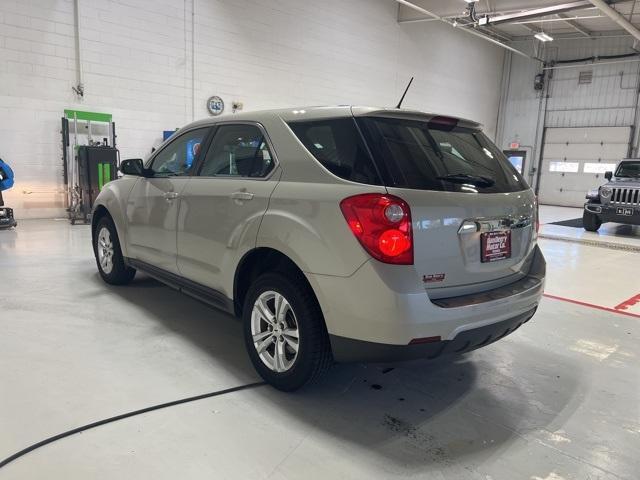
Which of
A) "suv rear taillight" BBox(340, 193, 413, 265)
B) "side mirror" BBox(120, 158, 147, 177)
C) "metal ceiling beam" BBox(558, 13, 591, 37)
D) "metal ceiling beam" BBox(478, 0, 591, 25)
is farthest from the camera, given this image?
"metal ceiling beam" BBox(558, 13, 591, 37)

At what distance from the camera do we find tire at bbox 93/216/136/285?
405cm

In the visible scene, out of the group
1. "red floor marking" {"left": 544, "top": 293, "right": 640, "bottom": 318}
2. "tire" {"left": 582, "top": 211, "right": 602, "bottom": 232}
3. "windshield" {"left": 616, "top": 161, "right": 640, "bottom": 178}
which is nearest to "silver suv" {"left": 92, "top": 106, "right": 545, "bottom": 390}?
"red floor marking" {"left": 544, "top": 293, "right": 640, "bottom": 318}

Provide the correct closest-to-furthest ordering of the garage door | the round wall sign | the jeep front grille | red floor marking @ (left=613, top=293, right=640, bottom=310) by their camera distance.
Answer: red floor marking @ (left=613, top=293, right=640, bottom=310), the jeep front grille, the round wall sign, the garage door

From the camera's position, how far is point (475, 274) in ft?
7.21

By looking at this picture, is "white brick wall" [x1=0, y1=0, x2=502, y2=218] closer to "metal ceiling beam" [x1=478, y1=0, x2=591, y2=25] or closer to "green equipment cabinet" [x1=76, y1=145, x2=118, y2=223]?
"green equipment cabinet" [x1=76, y1=145, x2=118, y2=223]

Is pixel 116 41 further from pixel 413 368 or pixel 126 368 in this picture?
pixel 413 368

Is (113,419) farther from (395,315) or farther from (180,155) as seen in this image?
(180,155)

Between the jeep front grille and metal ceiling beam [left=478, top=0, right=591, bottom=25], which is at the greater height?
metal ceiling beam [left=478, top=0, right=591, bottom=25]

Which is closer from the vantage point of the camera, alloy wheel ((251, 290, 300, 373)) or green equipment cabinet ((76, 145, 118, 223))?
alloy wheel ((251, 290, 300, 373))

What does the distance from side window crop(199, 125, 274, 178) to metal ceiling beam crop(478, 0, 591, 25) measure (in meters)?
10.9

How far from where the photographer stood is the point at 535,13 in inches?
452

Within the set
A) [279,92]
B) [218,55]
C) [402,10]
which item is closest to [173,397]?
[218,55]

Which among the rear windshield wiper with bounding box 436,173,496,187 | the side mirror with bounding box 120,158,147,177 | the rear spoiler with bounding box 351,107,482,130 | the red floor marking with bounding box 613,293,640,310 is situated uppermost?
the rear spoiler with bounding box 351,107,482,130

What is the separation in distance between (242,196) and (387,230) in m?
0.98
